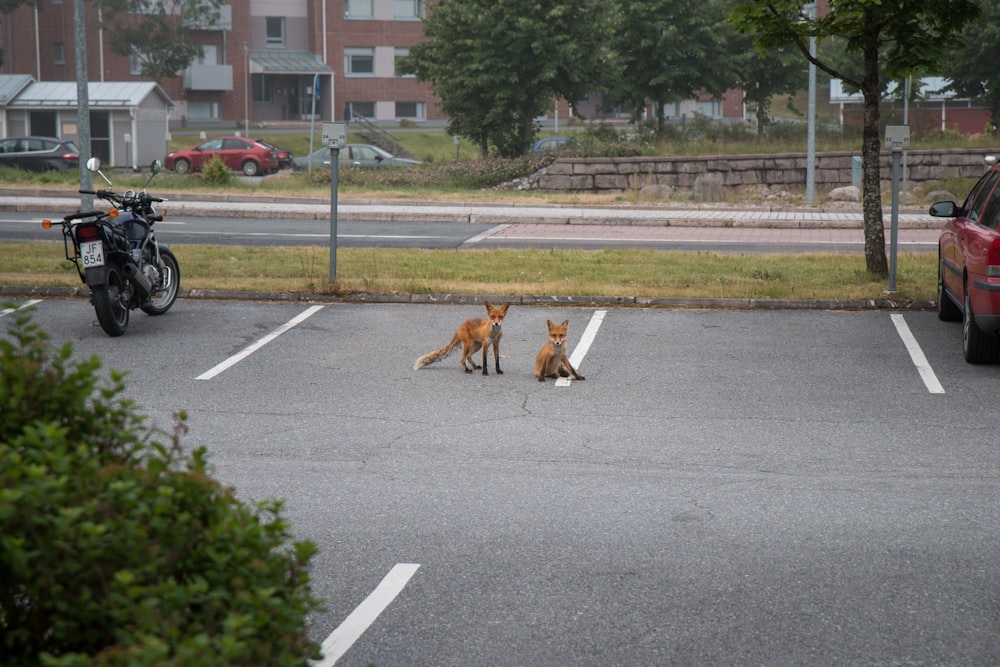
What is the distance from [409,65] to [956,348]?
35512mm

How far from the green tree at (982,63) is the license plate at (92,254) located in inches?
1200

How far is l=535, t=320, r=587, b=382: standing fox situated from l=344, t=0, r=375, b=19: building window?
7231 cm

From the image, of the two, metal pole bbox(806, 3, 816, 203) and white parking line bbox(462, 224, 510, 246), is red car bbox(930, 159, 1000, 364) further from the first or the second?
metal pole bbox(806, 3, 816, 203)

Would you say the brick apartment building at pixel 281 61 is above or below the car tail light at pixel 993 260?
above

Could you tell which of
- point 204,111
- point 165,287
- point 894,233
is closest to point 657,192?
point 894,233

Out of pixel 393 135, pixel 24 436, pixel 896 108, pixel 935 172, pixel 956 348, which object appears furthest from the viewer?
pixel 393 135

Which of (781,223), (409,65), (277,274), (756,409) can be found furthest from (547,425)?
(409,65)

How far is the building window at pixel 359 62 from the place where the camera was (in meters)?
80.4

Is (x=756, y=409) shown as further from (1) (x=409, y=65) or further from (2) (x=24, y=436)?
(1) (x=409, y=65)

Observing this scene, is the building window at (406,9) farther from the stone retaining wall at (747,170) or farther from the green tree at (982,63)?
the stone retaining wall at (747,170)

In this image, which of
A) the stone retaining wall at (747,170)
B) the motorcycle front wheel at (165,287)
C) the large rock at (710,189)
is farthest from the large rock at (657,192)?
the motorcycle front wheel at (165,287)

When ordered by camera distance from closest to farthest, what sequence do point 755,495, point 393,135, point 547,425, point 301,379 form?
point 755,495 < point 547,425 < point 301,379 < point 393,135

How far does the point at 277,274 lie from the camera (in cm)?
1611

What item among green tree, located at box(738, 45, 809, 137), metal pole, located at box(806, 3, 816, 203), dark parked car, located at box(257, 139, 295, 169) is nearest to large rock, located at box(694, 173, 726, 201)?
metal pole, located at box(806, 3, 816, 203)
